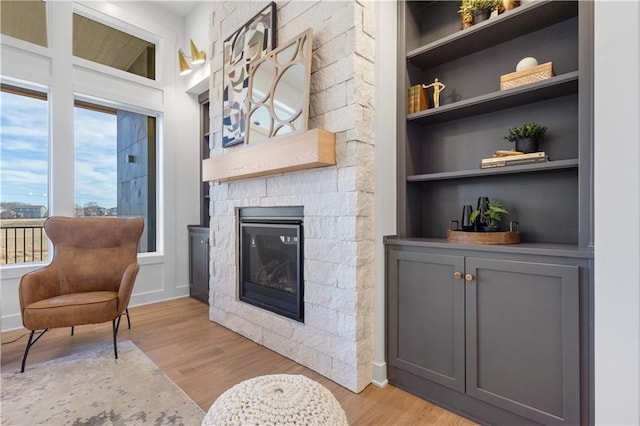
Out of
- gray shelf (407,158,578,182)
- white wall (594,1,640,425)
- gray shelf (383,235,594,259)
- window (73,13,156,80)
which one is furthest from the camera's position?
window (73,13,156,80)

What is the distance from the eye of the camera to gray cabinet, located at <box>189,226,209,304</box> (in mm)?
3641

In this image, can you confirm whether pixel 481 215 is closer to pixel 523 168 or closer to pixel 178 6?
pixel 523 168

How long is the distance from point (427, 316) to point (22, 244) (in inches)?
146

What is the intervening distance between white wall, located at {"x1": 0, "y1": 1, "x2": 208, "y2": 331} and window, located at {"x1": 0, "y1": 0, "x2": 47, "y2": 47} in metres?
0.09

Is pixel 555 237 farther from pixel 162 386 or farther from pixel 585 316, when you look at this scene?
pixel 162 386

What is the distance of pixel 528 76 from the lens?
163cm

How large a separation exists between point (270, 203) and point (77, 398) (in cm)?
163

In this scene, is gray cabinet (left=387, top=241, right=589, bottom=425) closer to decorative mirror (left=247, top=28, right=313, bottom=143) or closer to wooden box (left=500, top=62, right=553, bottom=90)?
wooden box (left=500, top=62, right=553, bottom=90)

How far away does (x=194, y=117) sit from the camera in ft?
13.3

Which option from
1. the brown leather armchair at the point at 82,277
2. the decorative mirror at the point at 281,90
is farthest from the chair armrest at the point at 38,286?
the decorative mirror at the point at 281,90

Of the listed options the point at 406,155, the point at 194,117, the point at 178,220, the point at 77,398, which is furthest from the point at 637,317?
the point at 194,117

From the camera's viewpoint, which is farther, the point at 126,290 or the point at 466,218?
A: the point at 126,290
